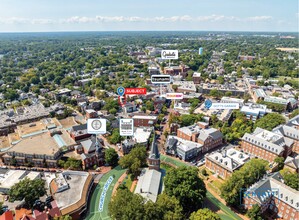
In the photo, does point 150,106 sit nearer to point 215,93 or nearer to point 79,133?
point 79,133

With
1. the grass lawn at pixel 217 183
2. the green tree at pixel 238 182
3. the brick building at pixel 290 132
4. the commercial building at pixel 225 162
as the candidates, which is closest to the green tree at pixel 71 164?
the commercial building at pixel 225 162

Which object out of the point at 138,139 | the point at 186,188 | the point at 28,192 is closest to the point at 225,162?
the point at 186,188

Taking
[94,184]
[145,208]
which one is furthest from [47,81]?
[145,208]

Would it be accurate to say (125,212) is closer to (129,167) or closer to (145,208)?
(145,208)

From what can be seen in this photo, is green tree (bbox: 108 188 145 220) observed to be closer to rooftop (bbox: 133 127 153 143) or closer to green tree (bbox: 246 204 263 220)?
green tree (bbox: 246 204 263 220)

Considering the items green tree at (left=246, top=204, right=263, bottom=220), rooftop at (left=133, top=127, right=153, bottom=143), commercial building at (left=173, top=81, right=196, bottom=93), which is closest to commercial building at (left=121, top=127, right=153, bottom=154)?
rooftop at (left=133, top=127, right=153, bottom=143)
